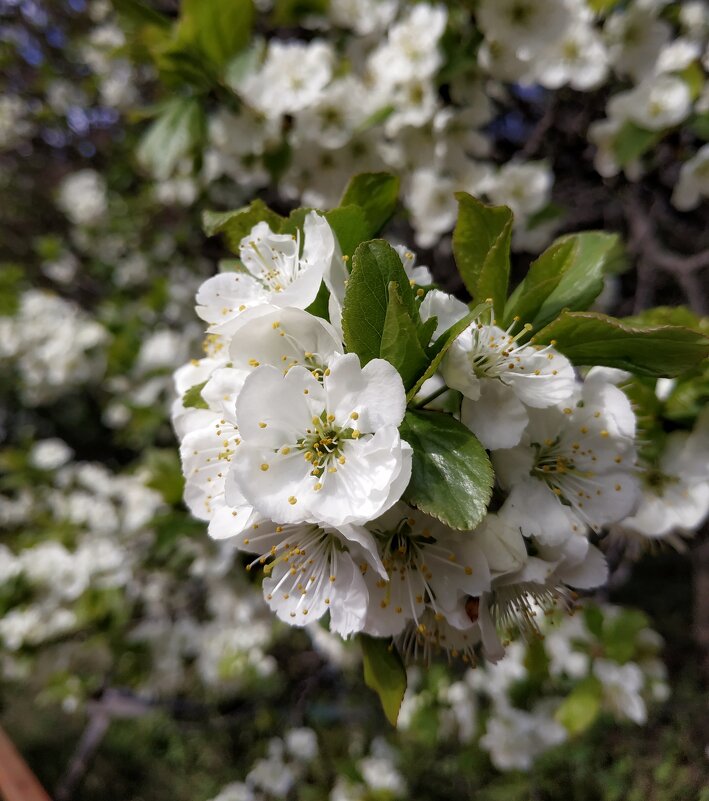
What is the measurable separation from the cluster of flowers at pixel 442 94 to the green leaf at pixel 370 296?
0.99 metres

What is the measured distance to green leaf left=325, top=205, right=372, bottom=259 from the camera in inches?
27.5

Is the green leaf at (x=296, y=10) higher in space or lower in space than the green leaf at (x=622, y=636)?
higher

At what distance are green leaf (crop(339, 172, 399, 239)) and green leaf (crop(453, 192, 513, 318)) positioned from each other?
108mm

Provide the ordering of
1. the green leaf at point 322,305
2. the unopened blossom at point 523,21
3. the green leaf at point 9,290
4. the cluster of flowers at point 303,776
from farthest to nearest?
1. the green leaf at point 9,290
2. the cluster of flowers at point 303,776
3. the unopened blossom at point 523,21
4. the green leaf at point 322,305

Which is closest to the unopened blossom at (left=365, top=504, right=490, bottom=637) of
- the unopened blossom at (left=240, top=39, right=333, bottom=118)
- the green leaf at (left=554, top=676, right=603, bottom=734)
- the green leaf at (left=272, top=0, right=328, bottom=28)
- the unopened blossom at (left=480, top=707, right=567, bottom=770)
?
the green leaf at (left=554, top=676, right=603, bottom=734)

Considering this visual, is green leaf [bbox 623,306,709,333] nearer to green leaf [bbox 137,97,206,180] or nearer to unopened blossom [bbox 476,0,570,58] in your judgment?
unopened blossom [bbox 476,0,570,58]

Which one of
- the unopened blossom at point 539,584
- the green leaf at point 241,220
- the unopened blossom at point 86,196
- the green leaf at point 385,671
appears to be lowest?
the unopened blossom at point 86,196

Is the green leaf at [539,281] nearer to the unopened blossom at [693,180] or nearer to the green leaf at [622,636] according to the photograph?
the unopened blossom at [693,180]

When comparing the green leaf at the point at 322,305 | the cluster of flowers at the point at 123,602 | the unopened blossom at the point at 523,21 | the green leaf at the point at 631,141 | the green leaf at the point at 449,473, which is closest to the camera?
the green leaf at the point at 449,473

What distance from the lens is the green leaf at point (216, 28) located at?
1352mm

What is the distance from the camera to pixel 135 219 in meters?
3.68

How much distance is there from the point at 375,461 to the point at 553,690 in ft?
6.64

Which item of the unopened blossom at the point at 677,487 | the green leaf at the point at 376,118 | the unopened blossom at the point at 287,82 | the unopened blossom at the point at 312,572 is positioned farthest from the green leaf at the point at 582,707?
the unopened blossom at the point at 287,82

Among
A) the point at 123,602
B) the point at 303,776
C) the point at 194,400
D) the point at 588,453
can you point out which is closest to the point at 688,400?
the point at 588,453
